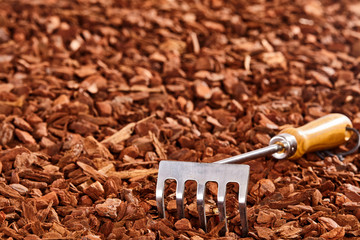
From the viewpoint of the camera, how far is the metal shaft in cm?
241

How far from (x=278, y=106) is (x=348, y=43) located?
5.01 feet

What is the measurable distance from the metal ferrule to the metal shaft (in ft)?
0.09

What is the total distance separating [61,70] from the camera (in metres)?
3.66

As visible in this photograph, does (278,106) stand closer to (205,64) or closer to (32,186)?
(205,64)

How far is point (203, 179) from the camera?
221 cm

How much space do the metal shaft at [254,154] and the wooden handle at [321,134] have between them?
0.15 metres

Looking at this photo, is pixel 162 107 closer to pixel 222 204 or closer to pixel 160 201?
pixel 160 201

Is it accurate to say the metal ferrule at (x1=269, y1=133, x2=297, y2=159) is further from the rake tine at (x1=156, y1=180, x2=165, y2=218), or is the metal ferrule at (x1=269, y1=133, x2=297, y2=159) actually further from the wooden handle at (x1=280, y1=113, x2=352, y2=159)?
the rake tine at (x1=156, y1=180, x2=165, y2=218)

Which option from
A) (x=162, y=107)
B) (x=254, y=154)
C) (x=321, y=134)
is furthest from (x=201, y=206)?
(x=162, y=107)

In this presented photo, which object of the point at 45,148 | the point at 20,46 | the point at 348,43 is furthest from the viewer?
the point at 348,43

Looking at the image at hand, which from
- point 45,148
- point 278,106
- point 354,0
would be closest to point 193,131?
point 278,106

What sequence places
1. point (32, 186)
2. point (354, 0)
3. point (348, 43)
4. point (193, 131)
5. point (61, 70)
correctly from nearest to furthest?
point (32, 186)
point (193, 131)
point (61, 70)
point (348, 43)
point (354, 0)

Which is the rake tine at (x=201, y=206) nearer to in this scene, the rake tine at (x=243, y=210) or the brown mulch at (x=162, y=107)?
the brown mulch at (x=162, y=107)

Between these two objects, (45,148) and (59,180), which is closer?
(59,180)
